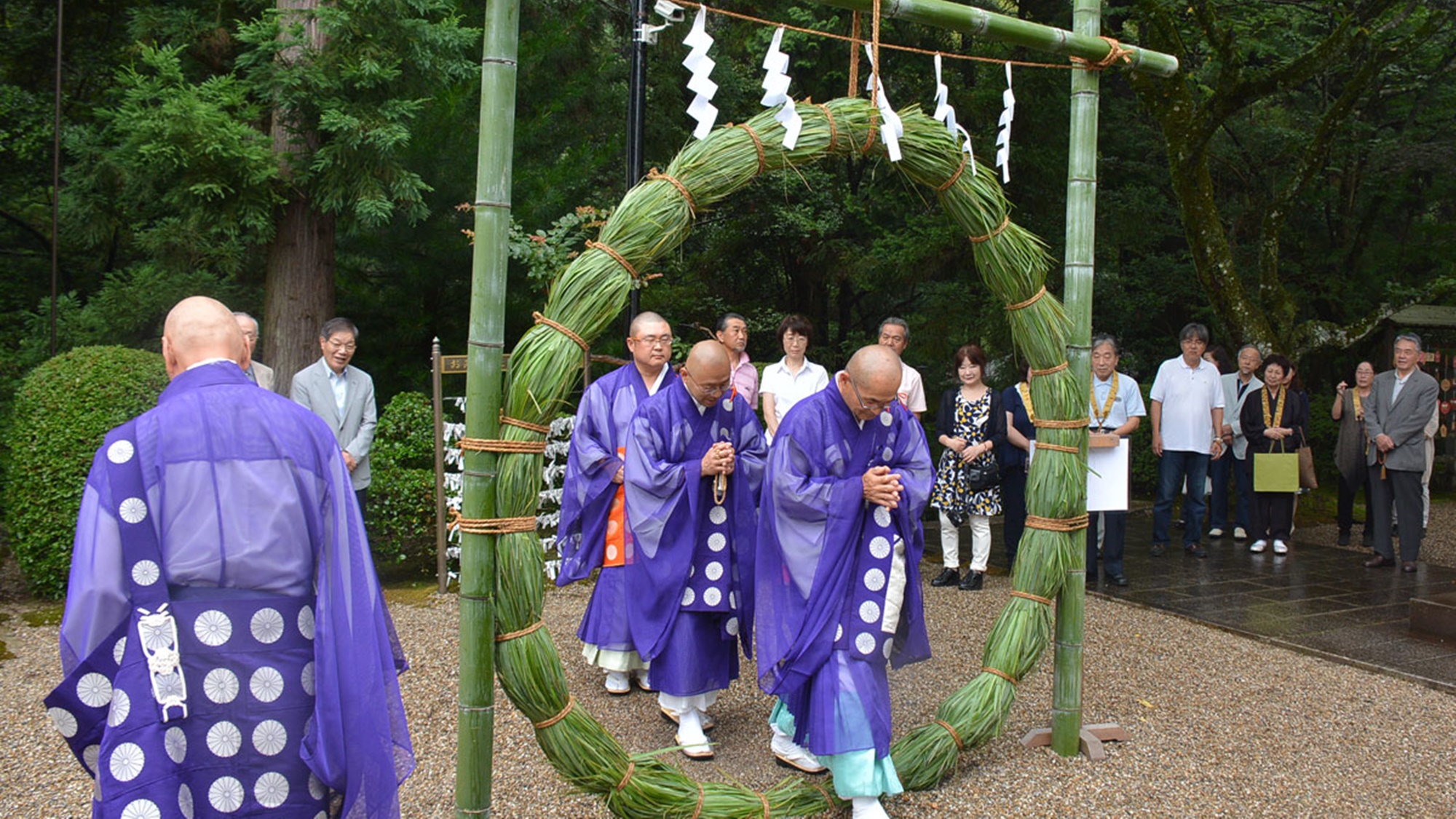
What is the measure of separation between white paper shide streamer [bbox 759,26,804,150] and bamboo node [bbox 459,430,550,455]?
143cm

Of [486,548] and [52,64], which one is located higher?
[52,64]

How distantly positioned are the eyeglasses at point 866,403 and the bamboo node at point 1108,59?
188 centimetres

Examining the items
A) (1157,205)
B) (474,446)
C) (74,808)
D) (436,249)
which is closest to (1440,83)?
(1157,205)

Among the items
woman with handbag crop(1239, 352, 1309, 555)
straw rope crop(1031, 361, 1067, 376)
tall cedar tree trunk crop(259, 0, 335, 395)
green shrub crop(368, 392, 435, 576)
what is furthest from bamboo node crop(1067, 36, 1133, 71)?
tall cedar tree trunk crop(259, 0, 335, 395)

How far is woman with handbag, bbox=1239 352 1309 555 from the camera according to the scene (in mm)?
9070

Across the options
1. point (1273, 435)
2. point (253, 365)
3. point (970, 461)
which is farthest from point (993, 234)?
point (1273, 435)

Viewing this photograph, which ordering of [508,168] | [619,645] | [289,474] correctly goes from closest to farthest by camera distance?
[289,474] < [508,168] < [619,645]

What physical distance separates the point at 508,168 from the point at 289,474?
128 centimetres

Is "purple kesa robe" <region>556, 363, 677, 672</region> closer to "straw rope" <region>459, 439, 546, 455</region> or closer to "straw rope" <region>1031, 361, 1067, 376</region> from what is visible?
"straw rope" <region>459, 439, 546, 455</region>

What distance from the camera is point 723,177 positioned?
3.77 meters

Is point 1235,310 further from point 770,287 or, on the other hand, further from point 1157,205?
point 770,287

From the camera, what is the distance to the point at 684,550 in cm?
455

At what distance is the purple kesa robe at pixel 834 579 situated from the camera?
150 inches

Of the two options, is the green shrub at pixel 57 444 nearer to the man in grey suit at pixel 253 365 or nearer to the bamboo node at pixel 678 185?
the man in grey suit at pixel 253 365
